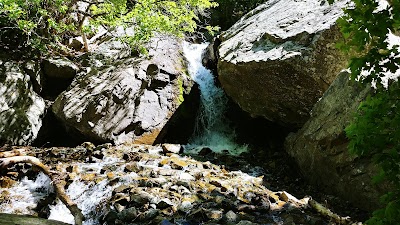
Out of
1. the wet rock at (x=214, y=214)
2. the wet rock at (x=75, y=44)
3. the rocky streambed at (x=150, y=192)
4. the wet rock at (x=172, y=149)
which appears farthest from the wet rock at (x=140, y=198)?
the wet rock at (x=75, y=44)

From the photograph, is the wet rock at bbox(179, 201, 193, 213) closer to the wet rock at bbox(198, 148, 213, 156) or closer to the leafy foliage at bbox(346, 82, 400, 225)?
the leafy foliage at bbox(346, 82, 400, 225)

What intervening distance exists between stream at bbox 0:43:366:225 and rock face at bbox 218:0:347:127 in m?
1.63

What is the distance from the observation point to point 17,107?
8281mm

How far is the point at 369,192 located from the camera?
15.9 ft

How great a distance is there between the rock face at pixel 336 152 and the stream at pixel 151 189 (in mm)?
719

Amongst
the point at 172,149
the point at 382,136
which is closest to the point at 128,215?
the point at 382,136

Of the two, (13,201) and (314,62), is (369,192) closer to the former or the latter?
(314,62)


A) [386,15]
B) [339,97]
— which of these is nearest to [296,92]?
[339,97]

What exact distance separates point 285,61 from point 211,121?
392cm

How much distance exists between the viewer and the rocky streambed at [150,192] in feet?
15.1

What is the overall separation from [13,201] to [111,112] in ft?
12.6

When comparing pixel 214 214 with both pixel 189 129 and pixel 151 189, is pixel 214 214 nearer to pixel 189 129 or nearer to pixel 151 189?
pixel 151 189

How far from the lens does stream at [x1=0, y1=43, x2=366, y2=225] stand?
463cm

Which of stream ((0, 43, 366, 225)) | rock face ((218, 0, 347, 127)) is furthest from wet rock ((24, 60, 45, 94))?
rock face ((218, 0, 347, 127))
